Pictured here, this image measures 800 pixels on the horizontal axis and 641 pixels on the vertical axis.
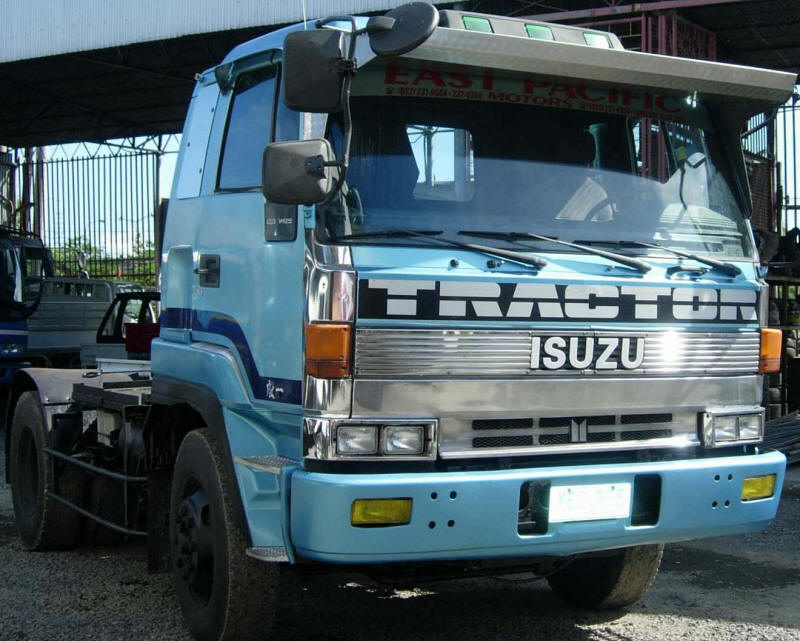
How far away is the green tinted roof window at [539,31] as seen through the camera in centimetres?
441

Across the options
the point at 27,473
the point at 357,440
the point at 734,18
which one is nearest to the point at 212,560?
the point at 357,440

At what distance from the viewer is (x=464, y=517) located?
3639 millimetres

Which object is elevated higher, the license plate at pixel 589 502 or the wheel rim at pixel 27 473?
the license plate at pixel 589 502

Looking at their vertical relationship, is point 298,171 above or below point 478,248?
above

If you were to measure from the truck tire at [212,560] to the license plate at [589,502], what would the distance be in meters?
1.13

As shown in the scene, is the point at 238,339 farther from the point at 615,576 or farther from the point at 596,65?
Result: the point at 615,576

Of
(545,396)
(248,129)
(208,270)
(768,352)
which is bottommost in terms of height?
(545,396)

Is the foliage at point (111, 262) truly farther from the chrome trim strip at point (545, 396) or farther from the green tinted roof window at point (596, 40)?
the chrome trim strip at point (545, 396)

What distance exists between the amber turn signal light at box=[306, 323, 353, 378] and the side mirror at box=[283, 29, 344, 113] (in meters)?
0.76

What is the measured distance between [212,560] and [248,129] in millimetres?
1787

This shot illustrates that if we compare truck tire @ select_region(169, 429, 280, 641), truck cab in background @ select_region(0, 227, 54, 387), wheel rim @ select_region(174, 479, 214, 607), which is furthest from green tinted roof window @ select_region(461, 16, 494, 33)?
truck cab in background @ select_region(0, 227, 54, 387)

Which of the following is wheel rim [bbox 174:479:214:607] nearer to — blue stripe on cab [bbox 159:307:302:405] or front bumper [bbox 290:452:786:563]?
blue stripe on cab [bbox 159:307:302:405]

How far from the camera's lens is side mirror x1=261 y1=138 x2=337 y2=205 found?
3.62m

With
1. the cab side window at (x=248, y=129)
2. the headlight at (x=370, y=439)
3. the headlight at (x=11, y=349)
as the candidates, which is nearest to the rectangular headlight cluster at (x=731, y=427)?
the headlight at (x=370, y=439)
